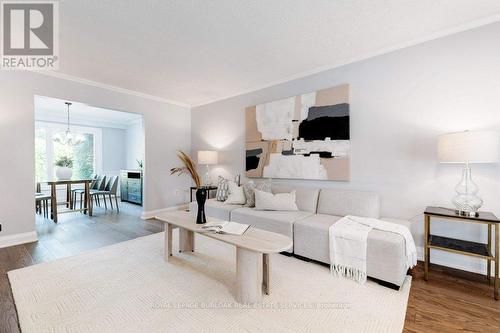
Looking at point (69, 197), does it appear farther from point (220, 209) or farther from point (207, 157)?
point (220, 209)

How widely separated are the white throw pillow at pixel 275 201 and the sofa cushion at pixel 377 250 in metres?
0.59

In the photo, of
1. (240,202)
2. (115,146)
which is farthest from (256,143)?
(115,146)

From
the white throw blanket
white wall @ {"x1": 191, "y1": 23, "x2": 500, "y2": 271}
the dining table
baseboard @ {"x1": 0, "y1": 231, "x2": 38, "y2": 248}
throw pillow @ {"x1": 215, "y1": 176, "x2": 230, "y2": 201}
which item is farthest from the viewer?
the dining table

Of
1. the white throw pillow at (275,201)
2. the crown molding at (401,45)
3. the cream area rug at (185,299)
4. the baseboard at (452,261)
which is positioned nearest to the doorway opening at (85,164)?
the cream area rug at (185,299)

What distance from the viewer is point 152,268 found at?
2357mm

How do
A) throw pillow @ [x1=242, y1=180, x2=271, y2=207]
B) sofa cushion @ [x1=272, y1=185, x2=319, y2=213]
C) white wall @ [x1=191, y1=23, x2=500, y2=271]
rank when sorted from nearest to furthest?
1. white wall @ [x1=191, y1=23, x2=500, y2=271]
2. sofa cushion @ [x1=272, y1=185, x2=319, y2=213]
3. throw pillow @ [x1=242, y1=180, x2=271, y2=207]

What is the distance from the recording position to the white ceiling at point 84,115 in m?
5.30

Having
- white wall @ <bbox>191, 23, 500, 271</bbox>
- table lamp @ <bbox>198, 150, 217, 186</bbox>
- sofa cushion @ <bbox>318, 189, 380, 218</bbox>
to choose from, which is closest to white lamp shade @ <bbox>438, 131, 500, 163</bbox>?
white wall @ <bbox>191, 23, 500, 271</bbox>

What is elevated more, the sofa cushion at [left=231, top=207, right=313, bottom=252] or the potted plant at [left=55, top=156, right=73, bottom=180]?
the potted plant at [left=55, top=156, right=73, bottom=180]

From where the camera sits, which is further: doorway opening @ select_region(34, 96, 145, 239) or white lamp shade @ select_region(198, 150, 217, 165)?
doorway opening @ select_region(34, 96, 145, 239)

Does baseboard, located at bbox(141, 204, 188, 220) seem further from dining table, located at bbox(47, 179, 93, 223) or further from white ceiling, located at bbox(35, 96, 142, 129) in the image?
white ceiling, located at bbox(35, 96, 142, 129)

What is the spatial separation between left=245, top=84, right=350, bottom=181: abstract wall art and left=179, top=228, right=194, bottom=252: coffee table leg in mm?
1668

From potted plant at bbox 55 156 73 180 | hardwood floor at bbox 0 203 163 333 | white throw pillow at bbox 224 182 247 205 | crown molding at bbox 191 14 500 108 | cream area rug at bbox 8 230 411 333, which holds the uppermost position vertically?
crown molding at bbox 191 14 500 108

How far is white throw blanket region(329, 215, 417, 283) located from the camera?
2.12 m
